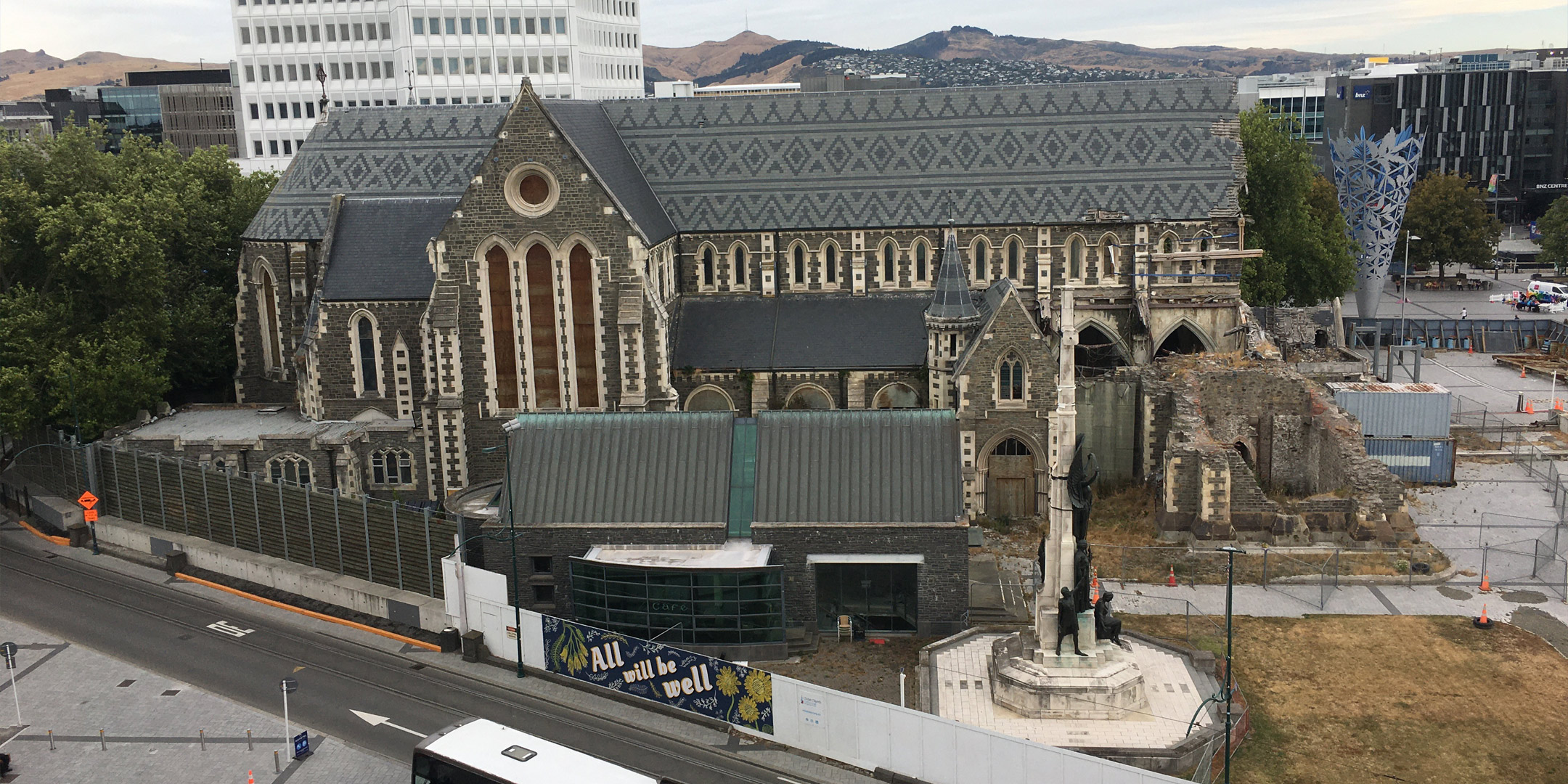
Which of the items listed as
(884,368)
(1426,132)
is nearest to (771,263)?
(884,368)

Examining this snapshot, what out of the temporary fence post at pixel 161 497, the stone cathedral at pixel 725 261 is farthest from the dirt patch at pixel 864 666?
the temporary fence post at pixel 161 497

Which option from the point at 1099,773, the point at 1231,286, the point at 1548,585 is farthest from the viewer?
the point at 1231,286

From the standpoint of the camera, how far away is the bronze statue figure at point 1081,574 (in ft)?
104

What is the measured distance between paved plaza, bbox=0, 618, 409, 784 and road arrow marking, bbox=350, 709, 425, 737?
1229 mm

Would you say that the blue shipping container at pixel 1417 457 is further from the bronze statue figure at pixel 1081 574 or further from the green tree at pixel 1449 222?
the green tree at pixel 1449 222

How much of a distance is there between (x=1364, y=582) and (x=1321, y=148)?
11591 centimetres

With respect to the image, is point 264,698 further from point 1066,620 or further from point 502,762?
point 1066,620

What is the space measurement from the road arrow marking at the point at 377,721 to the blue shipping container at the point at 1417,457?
38.9 meters

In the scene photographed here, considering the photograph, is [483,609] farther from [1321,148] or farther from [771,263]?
[1321,148]

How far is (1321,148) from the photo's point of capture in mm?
144125

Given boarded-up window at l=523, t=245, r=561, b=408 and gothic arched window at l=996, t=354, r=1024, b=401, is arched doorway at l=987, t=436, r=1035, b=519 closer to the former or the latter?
gothic arched window at l=996, t=354, r=1024, b=401

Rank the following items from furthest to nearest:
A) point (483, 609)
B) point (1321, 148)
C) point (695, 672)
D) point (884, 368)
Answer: point (1321, 148) → point (884, 368) → point (483, 609) → point (695, 672)

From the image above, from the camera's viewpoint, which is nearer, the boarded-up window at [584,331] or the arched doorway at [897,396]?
the boarded-up window at [584,331]

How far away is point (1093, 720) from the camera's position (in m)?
31.5
